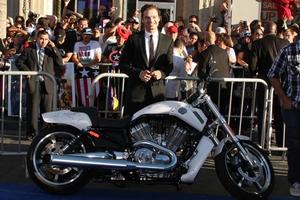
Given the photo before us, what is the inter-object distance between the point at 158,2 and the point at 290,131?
19696 millimetres

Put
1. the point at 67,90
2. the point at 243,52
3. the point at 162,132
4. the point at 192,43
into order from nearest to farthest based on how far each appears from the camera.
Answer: the point at 162,132 → the point at 67,90 → the point at 243,52 → the point at 192,43

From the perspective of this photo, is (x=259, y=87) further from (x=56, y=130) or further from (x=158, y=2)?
(x=158, y=2)

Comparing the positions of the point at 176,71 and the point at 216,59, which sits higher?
the point at 216,59

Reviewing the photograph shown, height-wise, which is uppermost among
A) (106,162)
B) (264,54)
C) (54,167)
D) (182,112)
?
(264,54)

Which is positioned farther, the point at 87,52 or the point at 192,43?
the point at 192,43

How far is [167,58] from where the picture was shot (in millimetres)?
7359

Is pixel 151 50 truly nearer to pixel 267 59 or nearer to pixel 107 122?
pixel 107 122

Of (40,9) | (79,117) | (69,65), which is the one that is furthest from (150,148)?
(40,9)

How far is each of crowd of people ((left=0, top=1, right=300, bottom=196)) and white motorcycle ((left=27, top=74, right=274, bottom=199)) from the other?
0.61m

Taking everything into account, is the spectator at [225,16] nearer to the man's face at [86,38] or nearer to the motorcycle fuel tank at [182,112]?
the man's face at [86,38]

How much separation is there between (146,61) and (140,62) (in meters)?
0.07

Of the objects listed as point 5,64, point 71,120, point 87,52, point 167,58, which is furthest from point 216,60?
point 5,64

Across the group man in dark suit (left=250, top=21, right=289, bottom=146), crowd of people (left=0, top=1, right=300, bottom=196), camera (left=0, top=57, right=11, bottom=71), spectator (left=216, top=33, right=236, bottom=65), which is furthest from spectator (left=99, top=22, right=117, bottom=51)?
man in dark suit (left=250, top=21, right=289, bottom=146)

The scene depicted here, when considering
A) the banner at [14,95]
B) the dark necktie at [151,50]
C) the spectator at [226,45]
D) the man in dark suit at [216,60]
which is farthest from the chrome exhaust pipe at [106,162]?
the spectator at [226,45]
